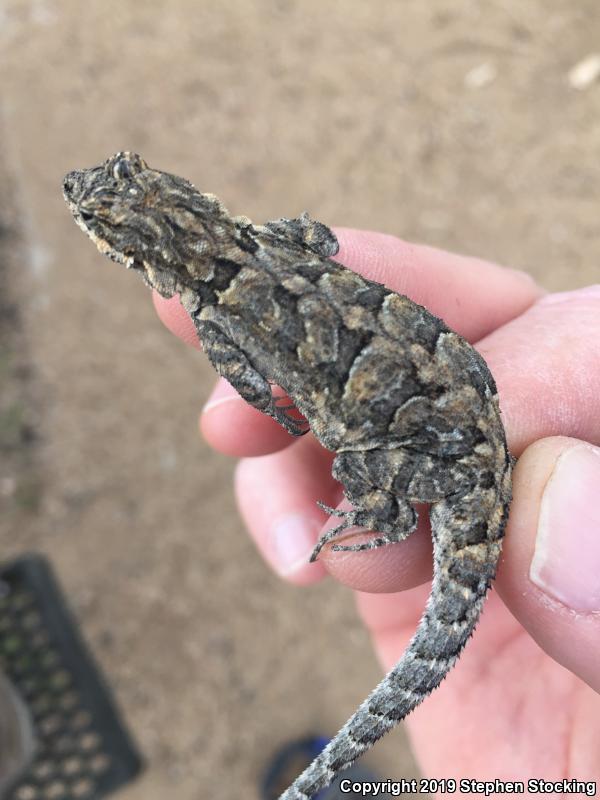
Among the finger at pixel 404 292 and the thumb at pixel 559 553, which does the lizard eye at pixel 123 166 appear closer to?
the finger at pixel 404 292

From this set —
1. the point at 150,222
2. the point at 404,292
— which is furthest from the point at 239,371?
the point at 404,292

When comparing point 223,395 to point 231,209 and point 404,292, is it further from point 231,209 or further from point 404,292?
point 231,209

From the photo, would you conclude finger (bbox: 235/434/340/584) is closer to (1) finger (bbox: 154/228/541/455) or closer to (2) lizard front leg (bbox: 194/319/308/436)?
(1) finger (bbox: 154/228/541/455)

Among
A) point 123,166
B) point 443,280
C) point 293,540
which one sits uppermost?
point 123,166

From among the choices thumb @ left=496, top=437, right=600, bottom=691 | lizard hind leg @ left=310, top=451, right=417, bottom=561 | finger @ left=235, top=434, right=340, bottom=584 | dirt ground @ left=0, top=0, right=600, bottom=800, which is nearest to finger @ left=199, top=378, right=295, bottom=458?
finger @ left=235, top=434, right=340, bottom=584

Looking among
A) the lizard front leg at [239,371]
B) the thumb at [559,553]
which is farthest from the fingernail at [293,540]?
the thumb at [559,553]

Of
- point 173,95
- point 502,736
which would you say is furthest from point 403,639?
point 173,95
